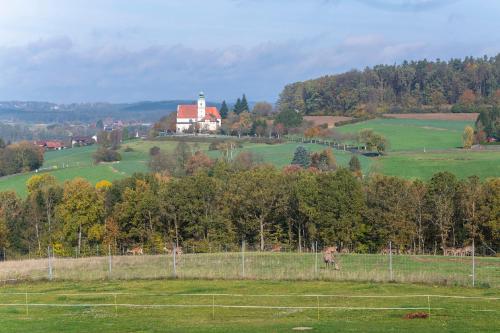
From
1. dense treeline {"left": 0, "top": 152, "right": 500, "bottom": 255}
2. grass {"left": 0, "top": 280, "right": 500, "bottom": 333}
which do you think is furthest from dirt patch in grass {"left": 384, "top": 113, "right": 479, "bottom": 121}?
grass {"left": 0, "top": 280, "right": 500, "bottom": 333}

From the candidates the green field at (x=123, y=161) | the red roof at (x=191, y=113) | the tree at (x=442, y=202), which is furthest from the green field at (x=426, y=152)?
the red roof at (x=191, y=113)

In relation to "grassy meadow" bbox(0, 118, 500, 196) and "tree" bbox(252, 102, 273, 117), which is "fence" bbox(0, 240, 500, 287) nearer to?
"grassy meadow" bbox(0, 118, 500, 196)

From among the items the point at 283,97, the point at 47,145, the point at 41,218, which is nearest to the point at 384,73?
the point at 283,97

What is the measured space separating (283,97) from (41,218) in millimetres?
130028

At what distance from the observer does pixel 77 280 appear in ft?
127

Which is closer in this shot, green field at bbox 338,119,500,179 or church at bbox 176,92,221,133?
green field at bbox 338,119,500,179

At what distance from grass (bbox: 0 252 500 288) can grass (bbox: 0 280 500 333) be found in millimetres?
1430

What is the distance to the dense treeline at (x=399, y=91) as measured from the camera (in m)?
169

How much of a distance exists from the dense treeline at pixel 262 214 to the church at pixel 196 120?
93717 millimetres

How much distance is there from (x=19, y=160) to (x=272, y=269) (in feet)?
300

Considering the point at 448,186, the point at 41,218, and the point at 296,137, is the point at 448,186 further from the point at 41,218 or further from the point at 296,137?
the point at 296,137

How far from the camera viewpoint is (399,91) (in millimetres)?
191125

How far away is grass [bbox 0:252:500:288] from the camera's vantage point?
36.0 m

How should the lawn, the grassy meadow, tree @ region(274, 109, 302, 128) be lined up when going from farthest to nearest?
1. tree @ region(274, 109, 302, 128)
2. the lawn
3. the grassy meadow
